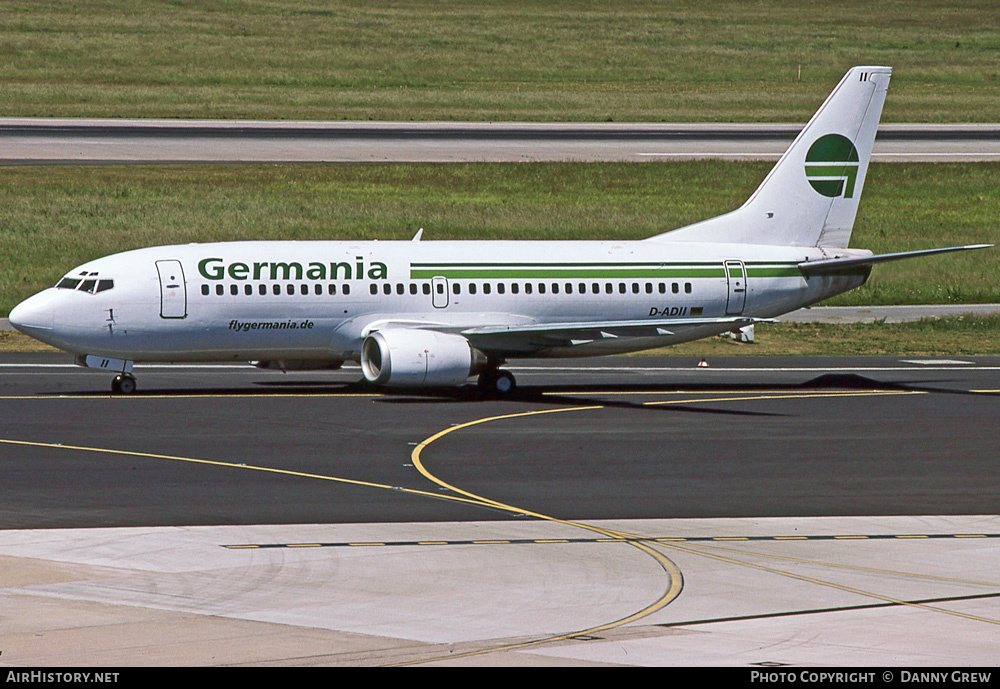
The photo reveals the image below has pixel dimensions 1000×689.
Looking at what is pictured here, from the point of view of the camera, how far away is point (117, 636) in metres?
18.1

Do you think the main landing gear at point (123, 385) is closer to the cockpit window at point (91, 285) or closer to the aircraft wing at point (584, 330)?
the cockpit window at point (91, 285)

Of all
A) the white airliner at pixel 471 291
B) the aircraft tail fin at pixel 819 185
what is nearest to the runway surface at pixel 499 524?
the white airliner at pixel 471 291

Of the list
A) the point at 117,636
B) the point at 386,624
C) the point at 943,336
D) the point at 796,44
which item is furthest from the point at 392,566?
the point at 796,44

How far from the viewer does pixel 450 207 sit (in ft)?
242

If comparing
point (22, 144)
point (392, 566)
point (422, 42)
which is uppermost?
point (422, 42)

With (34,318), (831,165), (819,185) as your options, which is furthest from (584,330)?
(34,318)

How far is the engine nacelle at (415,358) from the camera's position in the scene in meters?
40.1

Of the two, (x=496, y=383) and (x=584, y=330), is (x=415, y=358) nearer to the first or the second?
(x=496, y=383)

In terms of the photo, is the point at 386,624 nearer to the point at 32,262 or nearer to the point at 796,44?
the point at 32,262

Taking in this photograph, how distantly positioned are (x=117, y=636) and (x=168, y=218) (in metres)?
54.4

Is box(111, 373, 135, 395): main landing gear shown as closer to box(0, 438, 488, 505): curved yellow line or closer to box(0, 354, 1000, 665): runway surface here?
box(0, 354, 1000, 665): runway surface

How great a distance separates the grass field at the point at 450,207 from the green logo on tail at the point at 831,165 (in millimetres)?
17351

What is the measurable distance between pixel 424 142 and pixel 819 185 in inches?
1910

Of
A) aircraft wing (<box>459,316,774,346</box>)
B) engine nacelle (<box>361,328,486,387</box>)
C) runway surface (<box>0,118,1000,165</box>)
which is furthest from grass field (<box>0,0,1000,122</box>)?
engine nacelle (<box>361,328,486,387</box>)
